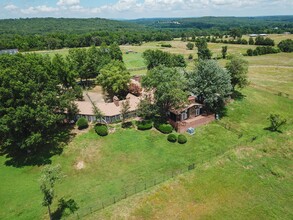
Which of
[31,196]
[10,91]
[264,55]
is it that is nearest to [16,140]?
[10,91]

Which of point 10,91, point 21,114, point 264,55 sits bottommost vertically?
point 264,55

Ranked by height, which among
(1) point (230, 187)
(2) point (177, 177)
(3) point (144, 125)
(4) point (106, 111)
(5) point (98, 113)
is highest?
(5) point (98, 113)

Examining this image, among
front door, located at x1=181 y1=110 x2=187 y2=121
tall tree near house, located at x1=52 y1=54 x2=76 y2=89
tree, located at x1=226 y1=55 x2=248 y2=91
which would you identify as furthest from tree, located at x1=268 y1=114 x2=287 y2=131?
tall tree near house, located at x1=52 y1=54 x2=76 y2=89

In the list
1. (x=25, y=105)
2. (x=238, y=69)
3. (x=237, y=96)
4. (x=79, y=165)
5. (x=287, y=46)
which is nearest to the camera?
(x=25, y=105)

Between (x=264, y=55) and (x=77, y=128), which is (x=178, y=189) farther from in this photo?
(x=264, y=55)

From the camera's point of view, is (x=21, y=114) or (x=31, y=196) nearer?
(x=31, y=196)

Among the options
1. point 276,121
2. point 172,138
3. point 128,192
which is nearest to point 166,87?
→ point 172,138

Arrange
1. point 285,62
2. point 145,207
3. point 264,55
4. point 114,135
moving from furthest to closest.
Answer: point 264,55 → point 285,62 → point 114,135 → point 145,207

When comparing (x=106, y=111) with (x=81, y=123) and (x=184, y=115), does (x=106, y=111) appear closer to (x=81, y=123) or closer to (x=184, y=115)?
(x=81, y=123)
